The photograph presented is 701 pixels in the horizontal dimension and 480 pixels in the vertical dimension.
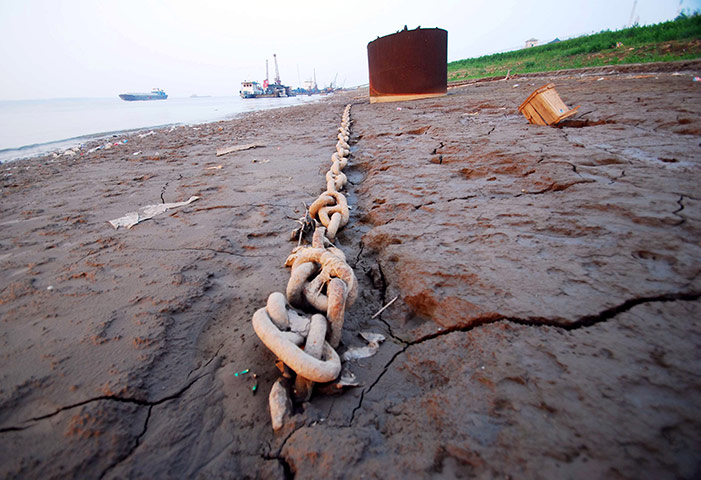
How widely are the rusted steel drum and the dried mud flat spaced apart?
22.8ft

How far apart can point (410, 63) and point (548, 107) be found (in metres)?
5.55

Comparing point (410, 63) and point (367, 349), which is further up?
point (410, 63)

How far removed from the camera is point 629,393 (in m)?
0.73

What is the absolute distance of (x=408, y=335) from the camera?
44.5 inches

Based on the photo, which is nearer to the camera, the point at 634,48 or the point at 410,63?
the point at 410,63

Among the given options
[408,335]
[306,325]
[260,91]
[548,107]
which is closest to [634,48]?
[548,107]

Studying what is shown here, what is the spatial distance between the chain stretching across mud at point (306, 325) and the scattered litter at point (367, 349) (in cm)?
7

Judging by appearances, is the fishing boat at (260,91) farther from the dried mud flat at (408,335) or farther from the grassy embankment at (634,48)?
the dried mud flat at (408,335)

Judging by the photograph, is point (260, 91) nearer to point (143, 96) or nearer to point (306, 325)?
point (143, 96)

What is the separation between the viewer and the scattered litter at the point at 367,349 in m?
1.06

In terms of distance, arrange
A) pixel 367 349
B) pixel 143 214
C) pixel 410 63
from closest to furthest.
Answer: pixel 367 349 < pixel 143 214 < pixel 410 63

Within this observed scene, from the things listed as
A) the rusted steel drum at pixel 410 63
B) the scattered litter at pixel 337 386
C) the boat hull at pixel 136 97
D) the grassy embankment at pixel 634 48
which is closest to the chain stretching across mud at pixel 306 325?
the scattered litter at pixel 337 386

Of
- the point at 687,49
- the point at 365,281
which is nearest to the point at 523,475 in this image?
the point at 365,281

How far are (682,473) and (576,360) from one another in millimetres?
291
